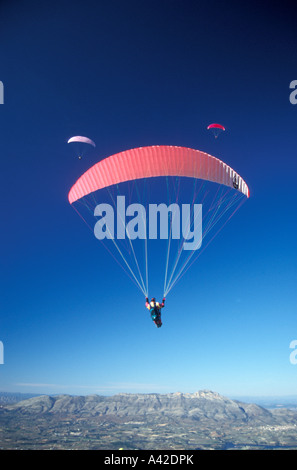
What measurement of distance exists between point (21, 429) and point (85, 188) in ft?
418

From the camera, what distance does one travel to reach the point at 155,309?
14.5m

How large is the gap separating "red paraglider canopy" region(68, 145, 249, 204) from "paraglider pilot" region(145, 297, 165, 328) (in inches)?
226

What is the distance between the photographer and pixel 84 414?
175375mm

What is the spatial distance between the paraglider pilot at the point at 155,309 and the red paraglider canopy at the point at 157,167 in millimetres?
5748

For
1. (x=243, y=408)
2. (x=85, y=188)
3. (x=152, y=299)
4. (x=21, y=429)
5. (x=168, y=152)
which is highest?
(x=168, y=152)

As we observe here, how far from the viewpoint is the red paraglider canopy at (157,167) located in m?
13.0

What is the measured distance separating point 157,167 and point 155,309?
255 inches


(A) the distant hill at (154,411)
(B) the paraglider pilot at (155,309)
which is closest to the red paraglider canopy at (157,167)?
(B) the paraglider pilot at (155,309)

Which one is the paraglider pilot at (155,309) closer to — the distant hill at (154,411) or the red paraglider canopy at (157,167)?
the red paraglider canopy at (157,167)

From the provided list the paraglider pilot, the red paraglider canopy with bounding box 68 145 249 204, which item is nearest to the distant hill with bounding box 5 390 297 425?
the paraglider pilot
